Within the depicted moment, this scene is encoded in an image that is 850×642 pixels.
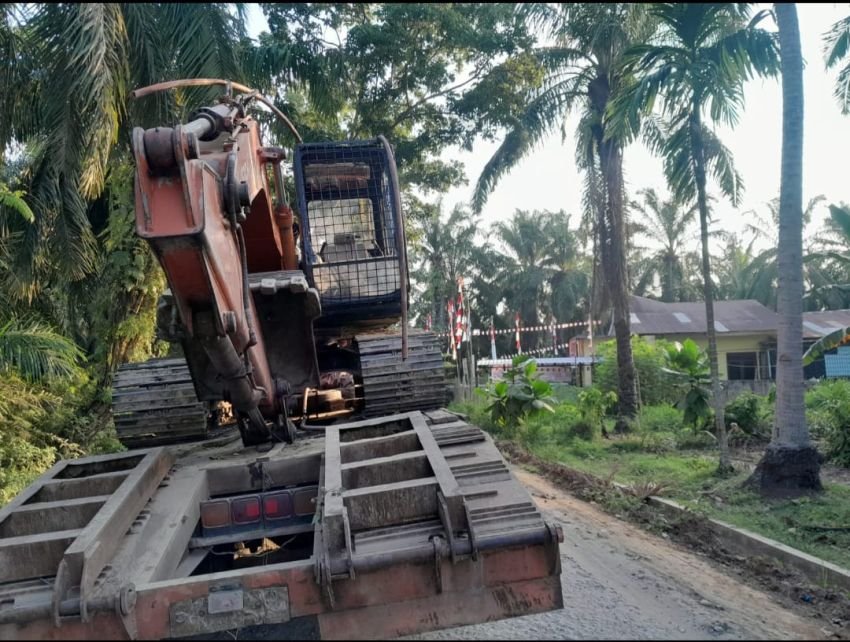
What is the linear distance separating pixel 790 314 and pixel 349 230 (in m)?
4.82

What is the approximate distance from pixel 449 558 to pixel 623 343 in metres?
12.9

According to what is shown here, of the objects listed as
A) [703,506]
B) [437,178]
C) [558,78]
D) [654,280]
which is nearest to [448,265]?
→ [654,280]

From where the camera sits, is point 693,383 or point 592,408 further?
point 592,408

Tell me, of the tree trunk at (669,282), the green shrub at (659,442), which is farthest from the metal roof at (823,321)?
the green shrub at (659,442)

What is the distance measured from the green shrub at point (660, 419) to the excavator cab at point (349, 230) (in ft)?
30.7

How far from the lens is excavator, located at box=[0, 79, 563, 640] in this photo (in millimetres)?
3014

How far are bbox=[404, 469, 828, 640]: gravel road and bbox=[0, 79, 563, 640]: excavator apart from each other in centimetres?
66

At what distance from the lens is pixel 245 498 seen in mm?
4062

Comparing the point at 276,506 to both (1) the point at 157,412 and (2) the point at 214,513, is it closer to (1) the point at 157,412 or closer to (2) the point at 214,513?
(2) the point at 214,513

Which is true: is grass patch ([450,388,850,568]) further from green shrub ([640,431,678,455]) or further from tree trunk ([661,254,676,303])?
tree trunk ([661,254,676,303])

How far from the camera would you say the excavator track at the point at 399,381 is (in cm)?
617

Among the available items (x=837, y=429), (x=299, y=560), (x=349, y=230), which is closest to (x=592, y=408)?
(x=837, y=429)

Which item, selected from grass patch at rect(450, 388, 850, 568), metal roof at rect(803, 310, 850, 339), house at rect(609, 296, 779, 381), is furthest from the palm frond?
metal roof at rect(803, 310, 850, 339)

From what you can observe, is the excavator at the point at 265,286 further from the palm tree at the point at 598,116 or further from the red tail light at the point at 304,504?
the palm tree at the point at 598,116
